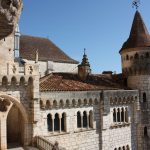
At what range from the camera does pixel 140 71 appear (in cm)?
3203

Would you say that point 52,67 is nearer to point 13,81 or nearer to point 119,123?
point 119,123

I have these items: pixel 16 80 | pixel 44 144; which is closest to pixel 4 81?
pixel 16 80

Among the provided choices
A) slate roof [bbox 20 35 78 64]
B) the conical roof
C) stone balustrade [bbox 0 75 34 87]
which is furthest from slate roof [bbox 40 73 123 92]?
slate roof [bbox 20 35 78 64]

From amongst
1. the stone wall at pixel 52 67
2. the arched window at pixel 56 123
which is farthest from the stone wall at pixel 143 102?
the stone wall at pixel 52 67

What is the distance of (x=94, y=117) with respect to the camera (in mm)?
26562

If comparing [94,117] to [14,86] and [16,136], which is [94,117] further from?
[14,86]

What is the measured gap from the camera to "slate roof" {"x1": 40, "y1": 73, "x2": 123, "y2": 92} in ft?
80.7

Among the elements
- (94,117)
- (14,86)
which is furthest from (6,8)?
(94,117)

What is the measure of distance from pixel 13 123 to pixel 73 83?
680 cm

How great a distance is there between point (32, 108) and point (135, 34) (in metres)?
17.6

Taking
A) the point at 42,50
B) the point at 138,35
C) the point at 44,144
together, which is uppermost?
the point at 138,35

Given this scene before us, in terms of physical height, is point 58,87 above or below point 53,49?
below

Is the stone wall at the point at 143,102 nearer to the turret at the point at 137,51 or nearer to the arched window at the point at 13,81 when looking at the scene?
the turret at the point at 137,51

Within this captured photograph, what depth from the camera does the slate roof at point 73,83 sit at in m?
24.6
